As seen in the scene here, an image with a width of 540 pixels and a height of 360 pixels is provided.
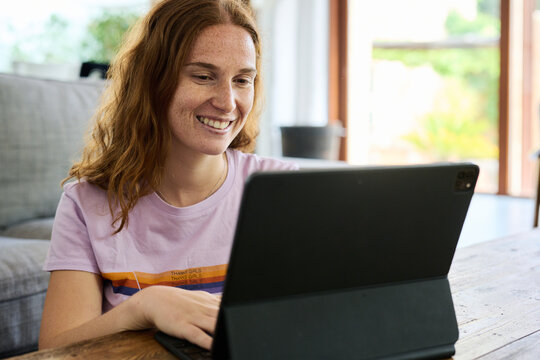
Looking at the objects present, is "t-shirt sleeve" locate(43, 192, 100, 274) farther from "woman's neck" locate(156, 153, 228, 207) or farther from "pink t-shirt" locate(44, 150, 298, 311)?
"woman's neck" locate(156, 153, 228, 207)

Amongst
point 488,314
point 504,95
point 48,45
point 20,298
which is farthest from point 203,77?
point 48,45

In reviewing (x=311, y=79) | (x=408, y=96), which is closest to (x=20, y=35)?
(x=311, y=79)

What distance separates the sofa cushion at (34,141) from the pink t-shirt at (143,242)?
1245 mm

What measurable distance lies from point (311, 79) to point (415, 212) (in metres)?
5.30

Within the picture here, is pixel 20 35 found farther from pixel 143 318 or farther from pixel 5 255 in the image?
pixel 143 318

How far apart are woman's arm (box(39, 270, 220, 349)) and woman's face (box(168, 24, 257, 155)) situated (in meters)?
0.29

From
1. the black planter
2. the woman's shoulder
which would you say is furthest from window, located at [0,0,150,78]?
the woman's shoulder

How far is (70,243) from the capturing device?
39.3 inches

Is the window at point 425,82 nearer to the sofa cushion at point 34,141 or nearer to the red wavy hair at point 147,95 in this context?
the sofa cushion at point 34,141

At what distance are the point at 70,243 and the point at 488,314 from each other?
653 millimetres

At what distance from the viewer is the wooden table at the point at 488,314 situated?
73 cm

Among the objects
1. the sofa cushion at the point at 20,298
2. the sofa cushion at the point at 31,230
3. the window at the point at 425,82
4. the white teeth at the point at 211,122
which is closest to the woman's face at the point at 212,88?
the white teeth at the point at 211,122

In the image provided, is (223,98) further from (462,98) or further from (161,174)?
(462,98)

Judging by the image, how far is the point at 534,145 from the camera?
512 cm
